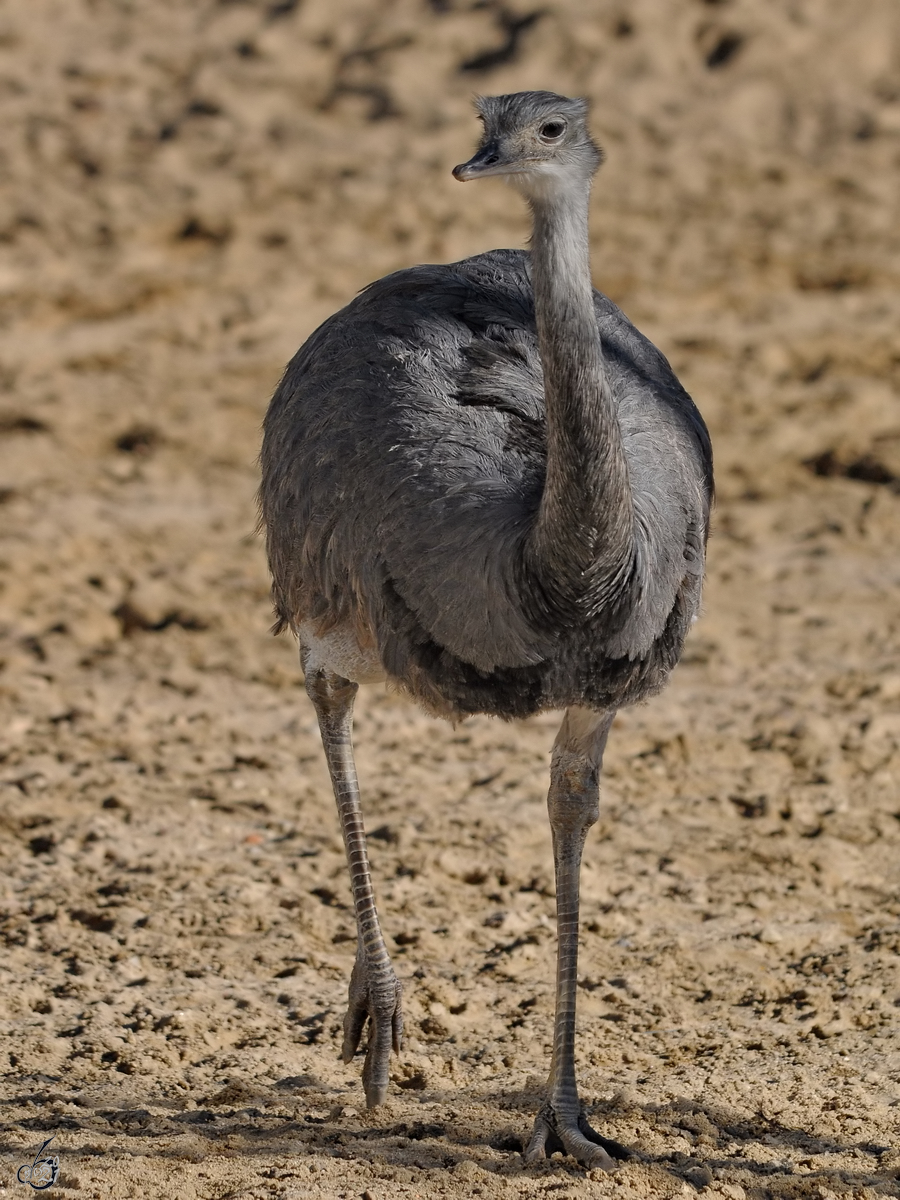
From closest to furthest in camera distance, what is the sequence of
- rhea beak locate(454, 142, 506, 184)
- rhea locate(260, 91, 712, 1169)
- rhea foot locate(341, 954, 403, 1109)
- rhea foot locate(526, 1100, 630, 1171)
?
rhea beak locate(454, 142, 506, 184), rhea locate(260, 91, 712, 1169), rhea foot locate(526, 1100, 630, 1171), rhea foot locate(341, 954, 403, 1109)

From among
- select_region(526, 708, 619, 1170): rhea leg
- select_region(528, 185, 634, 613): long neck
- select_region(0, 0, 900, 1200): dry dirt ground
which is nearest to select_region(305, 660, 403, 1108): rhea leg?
select_region(0, 0, 900, 1200): dry dirt ground

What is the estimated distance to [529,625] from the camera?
11.2 feet

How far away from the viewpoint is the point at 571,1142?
385cm

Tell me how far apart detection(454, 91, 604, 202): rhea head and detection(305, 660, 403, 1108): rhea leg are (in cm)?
162

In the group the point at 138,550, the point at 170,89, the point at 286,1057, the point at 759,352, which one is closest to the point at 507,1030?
the point at 286,1057

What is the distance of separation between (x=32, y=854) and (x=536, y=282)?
9.25ft

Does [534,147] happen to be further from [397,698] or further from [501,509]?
[397,698]

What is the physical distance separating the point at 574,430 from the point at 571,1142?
5.33ft

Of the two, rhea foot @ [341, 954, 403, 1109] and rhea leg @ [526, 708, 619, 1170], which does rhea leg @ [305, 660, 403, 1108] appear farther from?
rhea leg @ [526, 708, 619, 1170]

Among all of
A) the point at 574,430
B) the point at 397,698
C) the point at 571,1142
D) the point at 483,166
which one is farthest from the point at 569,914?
the point at 397,698

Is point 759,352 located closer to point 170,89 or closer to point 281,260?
point 281,260

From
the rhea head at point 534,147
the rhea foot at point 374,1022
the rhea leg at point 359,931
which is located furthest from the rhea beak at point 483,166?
the rhea foot at point 374,1022

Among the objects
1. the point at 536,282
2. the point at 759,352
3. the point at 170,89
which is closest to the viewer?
the point at 536,282

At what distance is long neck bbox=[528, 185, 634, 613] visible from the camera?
3.10m
